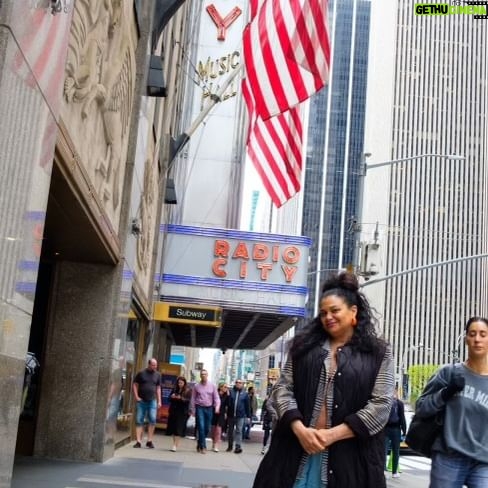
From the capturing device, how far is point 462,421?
485 cm

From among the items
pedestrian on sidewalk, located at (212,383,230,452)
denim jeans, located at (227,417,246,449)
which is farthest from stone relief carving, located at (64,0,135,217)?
denim jeans, located at (227,417,246,449)

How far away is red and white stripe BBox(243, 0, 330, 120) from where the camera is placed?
11938mm

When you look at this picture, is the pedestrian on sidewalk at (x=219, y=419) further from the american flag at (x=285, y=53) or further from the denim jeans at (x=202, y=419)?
the american flag at (x=285, y=53)

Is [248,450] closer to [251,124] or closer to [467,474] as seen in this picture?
[251,124]

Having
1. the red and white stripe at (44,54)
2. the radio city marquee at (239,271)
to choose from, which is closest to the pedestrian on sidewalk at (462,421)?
the red and white stripe at (44,54)

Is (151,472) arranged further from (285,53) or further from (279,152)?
(279,152)

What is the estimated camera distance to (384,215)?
120438mm

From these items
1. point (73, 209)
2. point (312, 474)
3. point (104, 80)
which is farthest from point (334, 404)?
point (104, 80)

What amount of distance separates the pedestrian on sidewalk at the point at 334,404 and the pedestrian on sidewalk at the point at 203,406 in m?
12.8

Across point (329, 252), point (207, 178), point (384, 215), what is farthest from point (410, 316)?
point (207, 178)

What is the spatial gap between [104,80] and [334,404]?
250 inches

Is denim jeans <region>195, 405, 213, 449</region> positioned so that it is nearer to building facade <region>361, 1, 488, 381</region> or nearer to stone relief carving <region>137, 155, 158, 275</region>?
stone relief carving <region>137, 155, 158, 275</region>

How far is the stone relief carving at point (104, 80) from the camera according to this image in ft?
24.4

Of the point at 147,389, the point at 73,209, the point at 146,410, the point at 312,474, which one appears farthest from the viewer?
the point at 146,410
